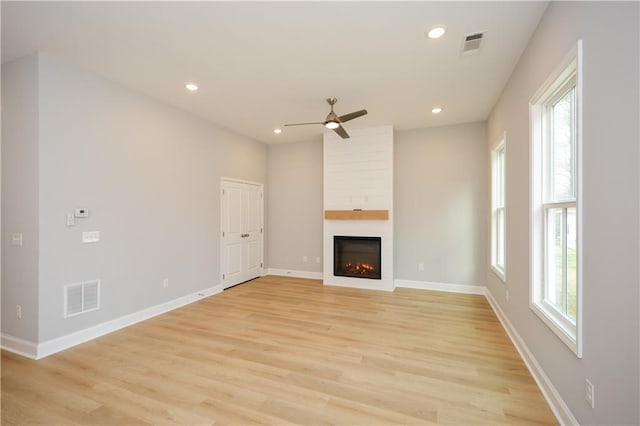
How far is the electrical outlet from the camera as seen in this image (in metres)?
1.54

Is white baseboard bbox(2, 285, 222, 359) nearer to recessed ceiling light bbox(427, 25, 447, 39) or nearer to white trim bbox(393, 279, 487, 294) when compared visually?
white trim bbox(393, 279, 487, 294)

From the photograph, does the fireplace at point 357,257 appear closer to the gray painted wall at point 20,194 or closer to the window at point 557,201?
the window at point 557,201

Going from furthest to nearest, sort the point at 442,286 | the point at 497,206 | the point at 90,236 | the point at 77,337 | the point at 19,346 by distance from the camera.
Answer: the point at 442,286 < the point at 497,206 < the point at 90,236 < the point at 77,337 < the point at 19,346

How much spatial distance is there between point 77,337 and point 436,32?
4.81m

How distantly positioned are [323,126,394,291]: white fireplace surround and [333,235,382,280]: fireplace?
0.08 meters

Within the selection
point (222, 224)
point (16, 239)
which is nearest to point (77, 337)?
point (16, 239)

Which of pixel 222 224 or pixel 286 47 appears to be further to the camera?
pixel 222 224

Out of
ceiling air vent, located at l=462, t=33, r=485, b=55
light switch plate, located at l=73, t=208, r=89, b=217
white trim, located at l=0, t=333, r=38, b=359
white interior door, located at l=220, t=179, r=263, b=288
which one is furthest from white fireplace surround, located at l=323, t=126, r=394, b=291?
white trim, located at l=0, t=333, r=38, b=359

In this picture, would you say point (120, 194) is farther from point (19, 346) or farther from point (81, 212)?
point (19, 346)

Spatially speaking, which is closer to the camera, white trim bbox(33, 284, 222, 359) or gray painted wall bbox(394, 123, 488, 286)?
white trim bbox(33, 284, 222, 359)

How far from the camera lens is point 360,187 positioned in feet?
17.8

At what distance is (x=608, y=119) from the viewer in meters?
1.43

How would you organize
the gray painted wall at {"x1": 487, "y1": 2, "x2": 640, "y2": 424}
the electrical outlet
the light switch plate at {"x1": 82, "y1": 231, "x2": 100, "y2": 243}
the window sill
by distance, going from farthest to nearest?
the light switch plate at {"x1": 82, "y1": 231, "x2": 100, "y2": 243} → the window sill → the electrical outlet → the gray painted wall at {"x1": 487, "y1": 2, "x2": 640, "y2": 424}

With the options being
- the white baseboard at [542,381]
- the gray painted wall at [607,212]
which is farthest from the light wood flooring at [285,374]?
the gray painted wall at [607,212]
